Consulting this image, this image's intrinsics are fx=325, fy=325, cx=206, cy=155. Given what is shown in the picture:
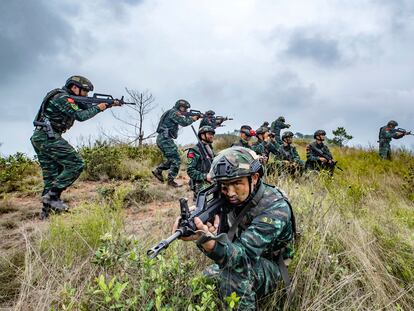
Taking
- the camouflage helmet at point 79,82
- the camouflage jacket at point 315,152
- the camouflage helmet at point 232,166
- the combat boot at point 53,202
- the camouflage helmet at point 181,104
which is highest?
the camouflage helmet at point 181,104

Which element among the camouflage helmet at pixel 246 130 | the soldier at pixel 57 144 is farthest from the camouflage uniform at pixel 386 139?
the soldier at pixel 57 144

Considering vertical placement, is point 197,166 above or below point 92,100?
below

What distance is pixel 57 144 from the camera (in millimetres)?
5195

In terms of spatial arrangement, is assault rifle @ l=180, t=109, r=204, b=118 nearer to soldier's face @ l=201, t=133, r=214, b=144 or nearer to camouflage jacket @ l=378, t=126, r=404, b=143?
soldier's face @ l=201, t=133, r=214, b=144

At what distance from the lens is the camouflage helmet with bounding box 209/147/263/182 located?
2.18 metres

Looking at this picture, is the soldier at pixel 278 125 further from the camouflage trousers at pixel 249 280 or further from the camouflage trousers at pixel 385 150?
the camouflage trousers at pixel 249 280

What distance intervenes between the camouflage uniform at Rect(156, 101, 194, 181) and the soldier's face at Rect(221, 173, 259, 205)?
18.8 ft

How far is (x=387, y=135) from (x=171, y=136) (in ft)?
30.8

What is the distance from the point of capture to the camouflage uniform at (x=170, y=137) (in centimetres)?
806

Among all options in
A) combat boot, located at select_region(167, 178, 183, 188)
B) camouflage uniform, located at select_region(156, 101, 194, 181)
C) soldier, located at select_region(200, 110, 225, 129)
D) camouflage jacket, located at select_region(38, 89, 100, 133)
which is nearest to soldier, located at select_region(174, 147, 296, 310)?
camouflage jacket, located at select_region(38, 89, 100, 133)

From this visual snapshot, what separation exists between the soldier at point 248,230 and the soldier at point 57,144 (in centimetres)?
365

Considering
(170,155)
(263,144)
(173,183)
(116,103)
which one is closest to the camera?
(116,103)

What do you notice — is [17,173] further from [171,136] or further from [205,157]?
[205,157]

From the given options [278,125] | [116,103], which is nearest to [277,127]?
[278,125]
